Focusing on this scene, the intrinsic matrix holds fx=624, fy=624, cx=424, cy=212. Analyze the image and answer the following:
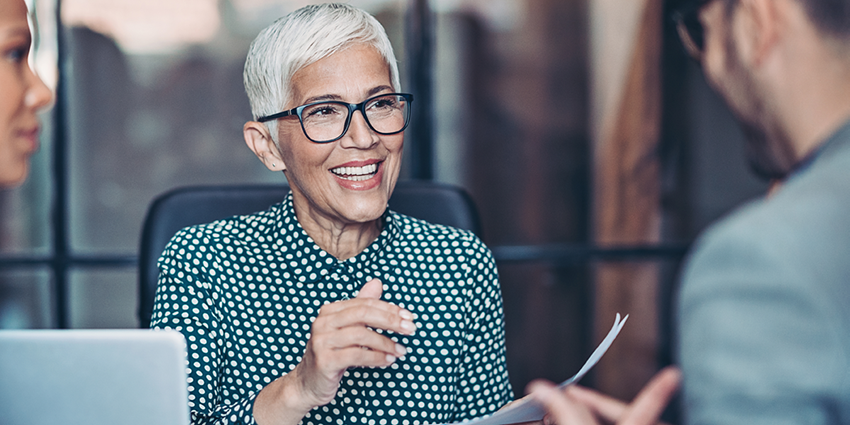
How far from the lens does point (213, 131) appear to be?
246 centimetres

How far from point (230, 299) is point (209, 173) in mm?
1409

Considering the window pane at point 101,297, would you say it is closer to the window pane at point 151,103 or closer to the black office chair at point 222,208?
the window pane at point 151,103

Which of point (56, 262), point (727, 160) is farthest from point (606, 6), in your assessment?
point (56, 262)

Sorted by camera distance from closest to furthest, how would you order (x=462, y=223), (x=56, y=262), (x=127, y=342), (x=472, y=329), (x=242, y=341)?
(x=127, y=342)
(x=242, y=341)
(x=472, y=329)
(x=462, y=223)
(x=56, y=262)

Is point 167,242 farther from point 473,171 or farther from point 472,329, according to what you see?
point 473,171

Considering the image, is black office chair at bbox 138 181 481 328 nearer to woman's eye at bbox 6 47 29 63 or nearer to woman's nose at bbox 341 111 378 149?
woman's nose at bbox 341 111 378 149

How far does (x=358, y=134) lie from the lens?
3.92 ft

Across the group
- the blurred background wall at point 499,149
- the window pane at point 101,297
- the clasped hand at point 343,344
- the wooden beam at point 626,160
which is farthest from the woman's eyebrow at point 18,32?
the wooden beam at point 626,160

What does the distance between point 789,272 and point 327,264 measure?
2.93 feet

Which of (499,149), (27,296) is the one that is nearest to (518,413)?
(499,149)

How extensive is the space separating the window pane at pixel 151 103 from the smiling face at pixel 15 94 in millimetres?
1471

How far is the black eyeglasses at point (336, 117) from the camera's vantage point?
1187 mm

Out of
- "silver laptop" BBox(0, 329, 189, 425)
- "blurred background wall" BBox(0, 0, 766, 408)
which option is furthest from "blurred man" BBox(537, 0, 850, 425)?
"blurred background wall" BBox(0, 0, 766, 408)

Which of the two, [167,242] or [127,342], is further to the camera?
[167,242]
